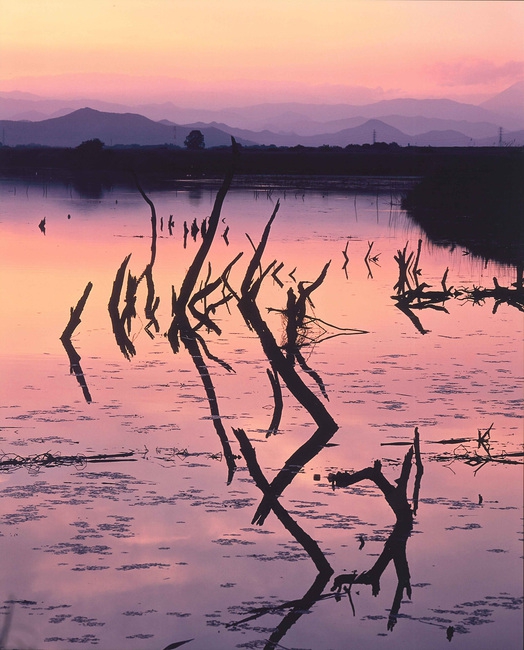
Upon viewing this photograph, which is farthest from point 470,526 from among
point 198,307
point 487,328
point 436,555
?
point 198,307

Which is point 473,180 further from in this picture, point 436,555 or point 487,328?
point 436,555

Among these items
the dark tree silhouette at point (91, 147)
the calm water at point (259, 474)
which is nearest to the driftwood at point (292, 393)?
the calm water at point (259, 474)

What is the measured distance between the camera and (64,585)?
27.2 ft

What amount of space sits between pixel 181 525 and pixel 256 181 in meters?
87.1

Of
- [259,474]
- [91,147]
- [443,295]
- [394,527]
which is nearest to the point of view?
[394,527]

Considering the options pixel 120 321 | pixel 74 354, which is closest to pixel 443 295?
pixel 120 321

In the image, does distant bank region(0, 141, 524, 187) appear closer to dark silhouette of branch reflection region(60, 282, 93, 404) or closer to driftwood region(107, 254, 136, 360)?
driftwood region(107, 254, 136, 360)

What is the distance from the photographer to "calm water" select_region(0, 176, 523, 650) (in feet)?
26.0

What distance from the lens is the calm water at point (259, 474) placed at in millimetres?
7938

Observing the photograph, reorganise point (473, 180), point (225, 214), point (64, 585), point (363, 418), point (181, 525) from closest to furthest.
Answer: point (64, 585) < point (181, 525) < point (363, 418) < point (473, 180) < point (225, 214)

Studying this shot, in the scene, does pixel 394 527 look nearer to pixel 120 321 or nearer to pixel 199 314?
pixel 120 321

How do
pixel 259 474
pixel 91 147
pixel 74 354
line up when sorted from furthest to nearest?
pixel 91 147
pixel 74 354
pixel 259 474

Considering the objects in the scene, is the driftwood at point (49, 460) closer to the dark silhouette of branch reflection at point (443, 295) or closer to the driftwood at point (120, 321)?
the driftwood at point (120, 321)

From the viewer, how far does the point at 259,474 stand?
442 inches
